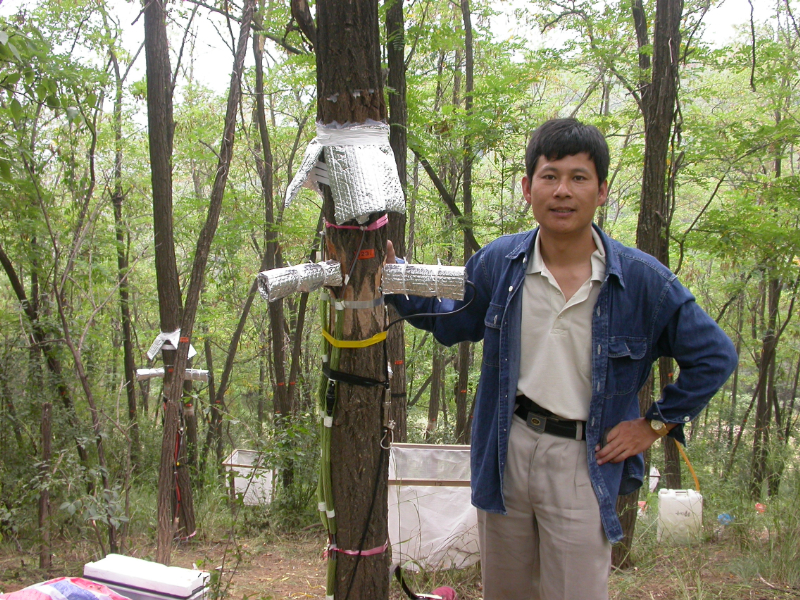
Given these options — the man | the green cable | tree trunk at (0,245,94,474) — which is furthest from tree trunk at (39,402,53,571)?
the man

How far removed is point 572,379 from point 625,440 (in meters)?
0.23

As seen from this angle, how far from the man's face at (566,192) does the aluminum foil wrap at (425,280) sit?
30 centimetres

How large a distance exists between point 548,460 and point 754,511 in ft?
10.3

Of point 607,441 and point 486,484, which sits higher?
point 607,441

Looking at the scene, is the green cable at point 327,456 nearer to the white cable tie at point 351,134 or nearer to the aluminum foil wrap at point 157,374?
the white cable tie at point 351,134

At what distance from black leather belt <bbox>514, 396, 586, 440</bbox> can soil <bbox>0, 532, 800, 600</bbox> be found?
140 centimetres

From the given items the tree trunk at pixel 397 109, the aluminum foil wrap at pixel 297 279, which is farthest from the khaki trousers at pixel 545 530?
the tree trunk at pixel 397 109

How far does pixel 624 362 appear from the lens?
1.74 m

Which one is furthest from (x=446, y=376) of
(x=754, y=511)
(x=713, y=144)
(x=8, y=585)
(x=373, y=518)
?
(x=373, y=518)

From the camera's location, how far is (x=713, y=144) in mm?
6207

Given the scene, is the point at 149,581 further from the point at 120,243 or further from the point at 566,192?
the point at 120,243

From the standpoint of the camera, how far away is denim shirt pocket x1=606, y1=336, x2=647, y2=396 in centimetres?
172

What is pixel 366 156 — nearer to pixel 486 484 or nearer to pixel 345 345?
pixel 345 345

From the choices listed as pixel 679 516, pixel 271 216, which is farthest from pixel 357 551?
pixel 271 216
